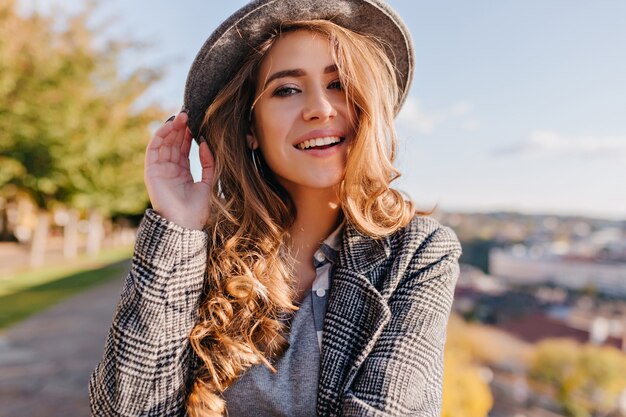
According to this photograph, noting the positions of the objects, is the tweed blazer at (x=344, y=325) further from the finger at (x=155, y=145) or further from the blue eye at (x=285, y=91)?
the blue eye at (x=285, y=91)

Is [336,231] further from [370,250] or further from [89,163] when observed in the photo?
[89,163]

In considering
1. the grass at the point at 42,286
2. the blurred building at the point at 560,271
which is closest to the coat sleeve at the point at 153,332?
the grass at the point at 42,286

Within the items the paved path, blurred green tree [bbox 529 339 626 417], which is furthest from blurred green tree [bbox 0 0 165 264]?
blurred green tree [bbox 529 339 626 417]

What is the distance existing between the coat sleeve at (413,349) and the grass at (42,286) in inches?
321

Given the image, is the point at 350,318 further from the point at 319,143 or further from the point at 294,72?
the point at 294,72

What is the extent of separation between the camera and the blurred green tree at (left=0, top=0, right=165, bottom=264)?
412 inches

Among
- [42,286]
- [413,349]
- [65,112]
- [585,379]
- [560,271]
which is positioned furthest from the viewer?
[560,271]

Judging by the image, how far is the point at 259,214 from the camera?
1.85 metres

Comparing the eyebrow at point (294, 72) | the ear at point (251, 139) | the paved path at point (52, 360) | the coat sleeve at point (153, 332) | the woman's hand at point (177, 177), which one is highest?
the eyebrow at point (294, 72)

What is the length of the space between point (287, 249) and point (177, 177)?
1.46 ft

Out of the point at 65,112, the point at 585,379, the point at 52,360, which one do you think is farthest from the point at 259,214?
the point at 585,379

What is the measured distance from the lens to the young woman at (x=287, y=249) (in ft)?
4.87

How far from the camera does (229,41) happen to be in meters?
1.73

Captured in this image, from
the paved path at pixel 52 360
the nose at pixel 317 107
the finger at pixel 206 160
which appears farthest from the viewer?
the paved path at pixel 52 360
